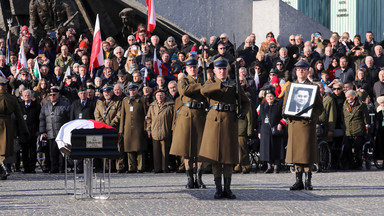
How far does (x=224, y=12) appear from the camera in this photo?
90.5ft

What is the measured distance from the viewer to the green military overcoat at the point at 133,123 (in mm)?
17969

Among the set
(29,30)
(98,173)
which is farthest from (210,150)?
(29,30)

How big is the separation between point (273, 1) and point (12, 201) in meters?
18.0

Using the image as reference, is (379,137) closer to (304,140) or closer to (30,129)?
(304,140)

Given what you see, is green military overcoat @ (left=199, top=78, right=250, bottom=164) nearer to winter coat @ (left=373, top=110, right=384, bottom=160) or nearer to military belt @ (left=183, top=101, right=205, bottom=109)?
military belt @ (left=183, top=101, right=205, bottom=109)

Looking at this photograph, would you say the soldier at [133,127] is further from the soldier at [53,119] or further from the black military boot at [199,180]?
the black military boot at [199,180]

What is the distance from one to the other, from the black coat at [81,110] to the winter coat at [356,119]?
217 inches

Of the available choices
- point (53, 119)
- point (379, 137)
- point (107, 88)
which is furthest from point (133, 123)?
point (379, 137)

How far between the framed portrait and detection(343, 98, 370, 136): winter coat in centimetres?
585

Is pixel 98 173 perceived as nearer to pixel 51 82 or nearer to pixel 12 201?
pixel 51 82

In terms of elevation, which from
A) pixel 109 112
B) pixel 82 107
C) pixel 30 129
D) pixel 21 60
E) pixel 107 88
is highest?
pixel 21 60

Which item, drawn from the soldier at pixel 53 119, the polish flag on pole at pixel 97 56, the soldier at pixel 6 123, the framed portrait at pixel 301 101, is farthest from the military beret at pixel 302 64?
the polish flag on pole at pixel 97 56

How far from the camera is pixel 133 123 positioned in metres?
18.1

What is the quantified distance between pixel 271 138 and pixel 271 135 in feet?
0.21
